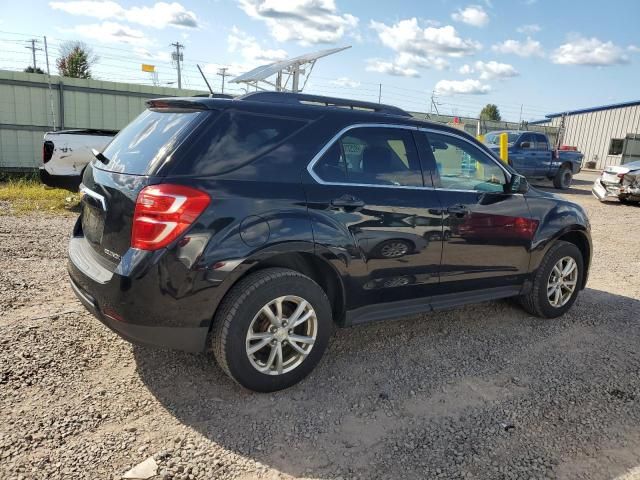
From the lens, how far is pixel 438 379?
11.6 feet

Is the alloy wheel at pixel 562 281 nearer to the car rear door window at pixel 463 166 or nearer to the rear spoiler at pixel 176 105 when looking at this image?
the car rear door window at pixel 463 166

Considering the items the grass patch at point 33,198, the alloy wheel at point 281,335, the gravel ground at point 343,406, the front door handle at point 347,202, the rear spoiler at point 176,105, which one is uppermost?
the rear spoiler at point 176,105

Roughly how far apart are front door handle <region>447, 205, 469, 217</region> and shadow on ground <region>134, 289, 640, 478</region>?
106 cm

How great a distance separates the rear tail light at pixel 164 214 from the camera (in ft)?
8.98

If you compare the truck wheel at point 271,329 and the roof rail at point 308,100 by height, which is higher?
the roof rail at point 308,100

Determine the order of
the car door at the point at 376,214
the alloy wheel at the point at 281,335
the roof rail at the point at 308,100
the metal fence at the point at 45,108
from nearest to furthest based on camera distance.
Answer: the alloy wheel at the point at 281,335 < the car door at the point at 376,214 < the roof rail at the point at 308,100 < the metal fence at the point at 45,108

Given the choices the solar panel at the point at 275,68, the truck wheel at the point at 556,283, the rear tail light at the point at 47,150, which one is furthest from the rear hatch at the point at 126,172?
the solar panel at the point at 275,68

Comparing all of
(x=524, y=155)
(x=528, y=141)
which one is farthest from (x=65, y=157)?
(x=528, y=141)

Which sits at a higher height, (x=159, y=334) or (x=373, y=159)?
(x=373, y=159)

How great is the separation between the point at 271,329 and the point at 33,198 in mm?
8629

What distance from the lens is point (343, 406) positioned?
3.14 meters

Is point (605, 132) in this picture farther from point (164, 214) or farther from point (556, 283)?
point (164, 214)

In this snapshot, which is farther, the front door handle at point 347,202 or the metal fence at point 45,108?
the metal fence at point 45,108

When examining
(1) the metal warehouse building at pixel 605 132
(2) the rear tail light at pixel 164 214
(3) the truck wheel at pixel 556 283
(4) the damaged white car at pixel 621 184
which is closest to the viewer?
(2) the rear tail light at pixel 164 214
